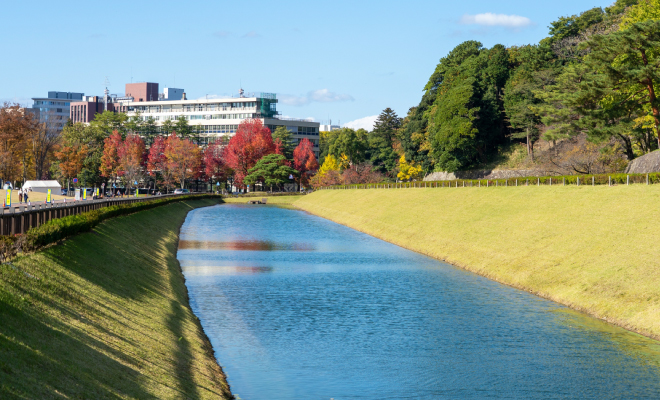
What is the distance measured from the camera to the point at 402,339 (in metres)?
21.9

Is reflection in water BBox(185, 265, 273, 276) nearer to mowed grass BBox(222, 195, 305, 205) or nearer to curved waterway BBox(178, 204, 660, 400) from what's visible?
curved waterway BBox(178, 204, 660, 400)

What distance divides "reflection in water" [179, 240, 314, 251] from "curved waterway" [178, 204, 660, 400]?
10.5 m

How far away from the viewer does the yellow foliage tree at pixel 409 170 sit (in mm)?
133250

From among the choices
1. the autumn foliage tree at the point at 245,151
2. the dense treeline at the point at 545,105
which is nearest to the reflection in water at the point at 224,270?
the dense treeline at the point at 545,105

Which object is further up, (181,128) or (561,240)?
(181,128)

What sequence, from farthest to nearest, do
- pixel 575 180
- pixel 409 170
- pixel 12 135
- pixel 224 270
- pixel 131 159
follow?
pixel 131 159 → pixel 409 170 → pixel 12 135 → pixel 575 180 → pixel 224 270

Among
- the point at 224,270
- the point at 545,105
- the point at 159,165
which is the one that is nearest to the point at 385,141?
the point at 159,165

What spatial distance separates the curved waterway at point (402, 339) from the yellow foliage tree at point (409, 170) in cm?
9489

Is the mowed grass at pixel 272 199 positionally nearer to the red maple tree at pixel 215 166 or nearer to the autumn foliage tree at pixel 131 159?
the red maple tree at pixel 215 166

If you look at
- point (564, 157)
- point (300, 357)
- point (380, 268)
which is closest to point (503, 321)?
point (300, 357)

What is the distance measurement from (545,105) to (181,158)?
3751 inches

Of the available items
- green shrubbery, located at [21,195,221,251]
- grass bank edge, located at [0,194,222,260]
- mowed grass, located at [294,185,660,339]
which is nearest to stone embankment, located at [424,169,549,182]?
mowed grass, located at [294,185,660,339]

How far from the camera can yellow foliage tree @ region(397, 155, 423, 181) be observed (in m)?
133

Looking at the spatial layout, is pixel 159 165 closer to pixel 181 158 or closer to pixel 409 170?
pixel 181 158
